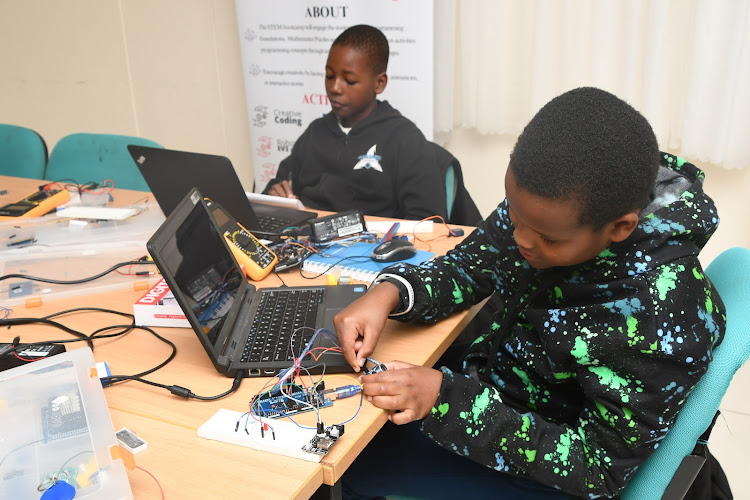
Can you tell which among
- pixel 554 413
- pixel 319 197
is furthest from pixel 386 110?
pixel 554 413

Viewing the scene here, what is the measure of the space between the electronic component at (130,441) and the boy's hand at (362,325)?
35 centimetres

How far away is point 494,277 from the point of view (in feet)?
4.31

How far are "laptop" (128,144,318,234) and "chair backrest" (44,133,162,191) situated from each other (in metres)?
0.79

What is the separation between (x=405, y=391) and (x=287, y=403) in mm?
187

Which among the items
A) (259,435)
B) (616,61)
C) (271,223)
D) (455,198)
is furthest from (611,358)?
(616,61)

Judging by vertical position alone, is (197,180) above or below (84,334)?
above

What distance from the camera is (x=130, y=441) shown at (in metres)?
0.95

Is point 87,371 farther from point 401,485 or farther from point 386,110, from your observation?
point 386,110

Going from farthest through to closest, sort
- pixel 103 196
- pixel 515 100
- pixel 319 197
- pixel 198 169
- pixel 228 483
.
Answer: pixel 515 100 < pixel 319 197 < pixel 103 196 < pixel 198 169 < pixel 228 483

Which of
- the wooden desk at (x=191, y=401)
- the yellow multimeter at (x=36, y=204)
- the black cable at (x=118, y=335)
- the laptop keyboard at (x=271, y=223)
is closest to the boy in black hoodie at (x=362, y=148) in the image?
the laptop keyboard at (x=271, y=223)

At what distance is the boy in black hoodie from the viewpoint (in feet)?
7.50

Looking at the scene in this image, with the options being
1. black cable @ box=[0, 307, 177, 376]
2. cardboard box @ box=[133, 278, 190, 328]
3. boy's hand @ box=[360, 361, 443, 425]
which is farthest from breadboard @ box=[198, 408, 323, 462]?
cardboard box @ box=[133, 278, 190, 328]

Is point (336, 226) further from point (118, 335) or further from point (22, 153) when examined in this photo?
point (22, 153)

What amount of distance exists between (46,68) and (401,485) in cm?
397
